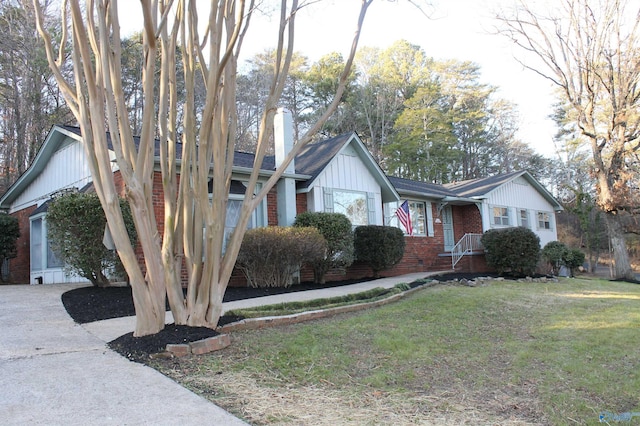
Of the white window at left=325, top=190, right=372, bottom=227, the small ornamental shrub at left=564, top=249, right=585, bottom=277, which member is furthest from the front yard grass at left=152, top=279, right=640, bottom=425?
the small ornamental shrub at left=564, top=249, right=585, bottom=277

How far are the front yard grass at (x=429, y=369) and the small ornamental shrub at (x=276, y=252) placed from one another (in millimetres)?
3302

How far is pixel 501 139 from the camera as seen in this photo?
3916 cm

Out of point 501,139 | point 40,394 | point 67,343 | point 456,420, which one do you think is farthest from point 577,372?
point 501,139

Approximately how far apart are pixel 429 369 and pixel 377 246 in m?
8.80

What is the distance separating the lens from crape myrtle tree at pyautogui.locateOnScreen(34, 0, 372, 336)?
5.50 metres

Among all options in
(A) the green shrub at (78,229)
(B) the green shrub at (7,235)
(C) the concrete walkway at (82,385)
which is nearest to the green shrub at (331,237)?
(A) the green shrub at (78,229)

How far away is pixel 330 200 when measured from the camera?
1443cm

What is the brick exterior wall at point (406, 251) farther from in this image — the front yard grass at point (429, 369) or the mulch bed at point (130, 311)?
the front yard grass at point (429, 369)

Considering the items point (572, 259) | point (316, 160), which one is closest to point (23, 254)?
point (316, 160)

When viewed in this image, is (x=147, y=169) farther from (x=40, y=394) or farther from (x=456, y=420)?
(x=456, y=420)

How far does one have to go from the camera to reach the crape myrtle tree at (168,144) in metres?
5.50

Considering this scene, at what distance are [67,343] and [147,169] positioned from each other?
228cm

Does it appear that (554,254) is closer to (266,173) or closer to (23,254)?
(266,173)

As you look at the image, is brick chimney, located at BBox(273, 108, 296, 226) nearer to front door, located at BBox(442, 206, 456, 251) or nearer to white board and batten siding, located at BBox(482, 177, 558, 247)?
front door, located at BBox(442, 206, 456, 251)
